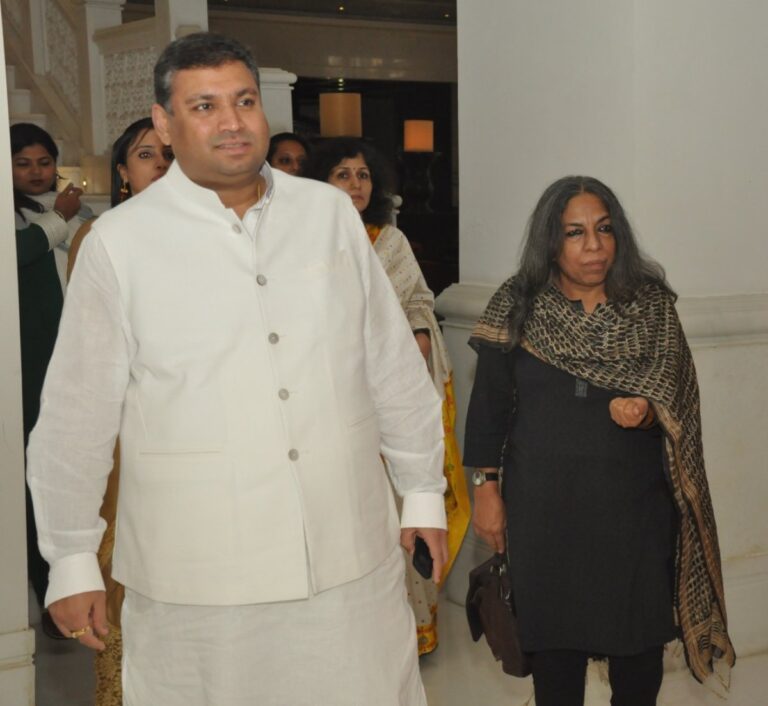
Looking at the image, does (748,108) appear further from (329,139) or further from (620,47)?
(329,139)

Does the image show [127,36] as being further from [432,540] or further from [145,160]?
[432,540]

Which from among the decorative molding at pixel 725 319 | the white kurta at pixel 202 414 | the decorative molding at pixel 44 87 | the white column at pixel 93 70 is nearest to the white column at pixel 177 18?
the white column at pixel 93 70

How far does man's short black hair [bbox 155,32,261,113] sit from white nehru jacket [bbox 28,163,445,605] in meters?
0.18

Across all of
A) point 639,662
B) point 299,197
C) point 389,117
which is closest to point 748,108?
point 639,662

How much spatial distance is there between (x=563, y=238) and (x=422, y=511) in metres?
1.01

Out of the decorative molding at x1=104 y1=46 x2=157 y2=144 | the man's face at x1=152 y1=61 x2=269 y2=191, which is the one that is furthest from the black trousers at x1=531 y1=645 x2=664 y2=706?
the decorative molding at x1=104 y1=46 x2=157 y2=144

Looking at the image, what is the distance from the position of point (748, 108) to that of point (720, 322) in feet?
2.26

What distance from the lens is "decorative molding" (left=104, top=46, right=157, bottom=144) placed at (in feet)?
26.3

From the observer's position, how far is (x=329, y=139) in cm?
435

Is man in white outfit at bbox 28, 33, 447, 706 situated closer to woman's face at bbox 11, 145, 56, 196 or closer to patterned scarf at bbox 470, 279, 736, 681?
patterned scarf at bbox 470, 279, 736, 681

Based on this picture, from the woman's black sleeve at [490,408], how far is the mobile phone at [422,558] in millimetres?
809

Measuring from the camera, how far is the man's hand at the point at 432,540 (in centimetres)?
248

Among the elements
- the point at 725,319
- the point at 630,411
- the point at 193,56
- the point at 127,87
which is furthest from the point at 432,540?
the point at 127,87

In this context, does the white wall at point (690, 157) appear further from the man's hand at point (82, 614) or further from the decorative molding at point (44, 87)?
the decorative molding at point (44, 87)
